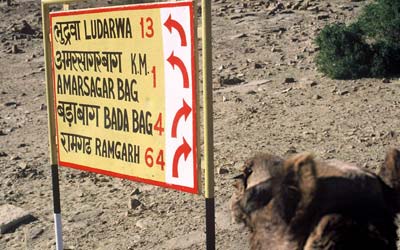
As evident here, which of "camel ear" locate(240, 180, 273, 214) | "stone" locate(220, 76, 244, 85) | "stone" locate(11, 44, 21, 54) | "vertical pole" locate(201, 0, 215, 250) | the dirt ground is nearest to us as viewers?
"camel ear" locate(240, 180, 273, 214)

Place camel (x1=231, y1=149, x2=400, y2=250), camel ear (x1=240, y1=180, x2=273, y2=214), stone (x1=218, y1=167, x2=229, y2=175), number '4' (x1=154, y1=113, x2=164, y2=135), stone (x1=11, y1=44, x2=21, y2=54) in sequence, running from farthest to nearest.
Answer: stone (x1=11, y1=44, x2=21, y2=54), stone (x1=218, y1=167, x2=229, y2=175), number '4' (x1=154, y1=113, x2=164, y2=135), camel ear (x1=240, y1=180, x2=273, y2=214), camel (x1=231, y1=149, x2=400, y2=250)

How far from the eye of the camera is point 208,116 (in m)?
3.37

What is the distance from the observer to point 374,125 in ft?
26.7

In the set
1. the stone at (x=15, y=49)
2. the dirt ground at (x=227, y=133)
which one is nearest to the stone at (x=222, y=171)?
the dirt ground at (x=227, y=133)

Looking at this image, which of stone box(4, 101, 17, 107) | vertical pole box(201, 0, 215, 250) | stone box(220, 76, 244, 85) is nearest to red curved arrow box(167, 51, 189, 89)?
vertical pole box(201, 0, 215, 250)

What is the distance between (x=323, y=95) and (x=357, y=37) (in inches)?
52.9

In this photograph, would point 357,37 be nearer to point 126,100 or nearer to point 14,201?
point 14,201

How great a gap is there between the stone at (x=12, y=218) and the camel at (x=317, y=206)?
482cm

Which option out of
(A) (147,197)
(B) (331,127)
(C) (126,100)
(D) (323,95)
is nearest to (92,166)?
(C) (126,100)

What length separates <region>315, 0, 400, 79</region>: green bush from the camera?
10195 mm

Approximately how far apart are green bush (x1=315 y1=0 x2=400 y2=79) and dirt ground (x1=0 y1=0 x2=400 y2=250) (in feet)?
0.66

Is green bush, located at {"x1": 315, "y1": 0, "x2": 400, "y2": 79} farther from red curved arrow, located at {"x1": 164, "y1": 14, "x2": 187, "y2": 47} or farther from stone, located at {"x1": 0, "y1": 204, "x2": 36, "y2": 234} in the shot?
red curved arrow, located at {"x1": 164, "y1": 14, "x2": 187, "y2": 47}

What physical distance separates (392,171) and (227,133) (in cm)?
666

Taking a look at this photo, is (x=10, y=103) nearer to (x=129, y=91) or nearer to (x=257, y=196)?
(x=129, y=91)
